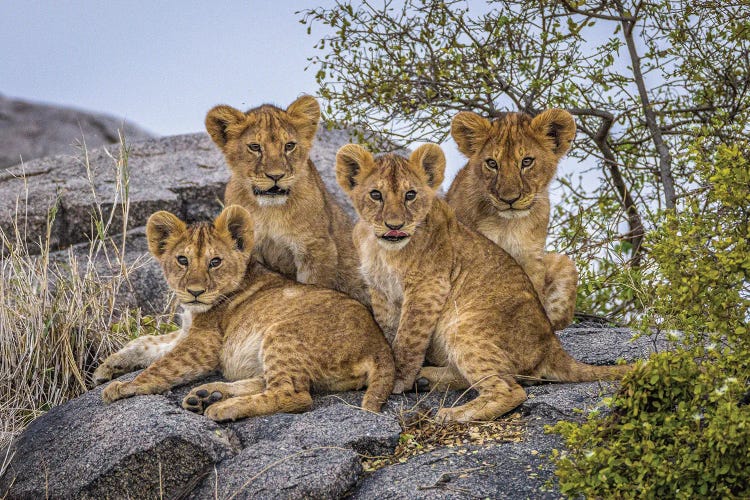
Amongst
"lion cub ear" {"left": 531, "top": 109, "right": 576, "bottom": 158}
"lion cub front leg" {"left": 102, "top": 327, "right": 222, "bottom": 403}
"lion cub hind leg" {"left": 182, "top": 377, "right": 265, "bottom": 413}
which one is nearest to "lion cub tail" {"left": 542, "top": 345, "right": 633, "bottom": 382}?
"lion cub ear" {"left": 531, "top": 109, "right": 576, "bottom": 158}

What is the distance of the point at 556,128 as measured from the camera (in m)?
6.91

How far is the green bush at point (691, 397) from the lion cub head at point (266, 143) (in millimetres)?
3054

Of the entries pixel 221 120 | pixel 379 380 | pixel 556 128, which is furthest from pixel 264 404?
pixel 556 128

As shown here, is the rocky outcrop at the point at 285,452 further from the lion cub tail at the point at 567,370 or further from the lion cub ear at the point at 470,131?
the lion cub ear at the point at 470,131

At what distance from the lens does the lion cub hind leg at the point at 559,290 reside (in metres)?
7.09

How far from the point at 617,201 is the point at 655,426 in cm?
589

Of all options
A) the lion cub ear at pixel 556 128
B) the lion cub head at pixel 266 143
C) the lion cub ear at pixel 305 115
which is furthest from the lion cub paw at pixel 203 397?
the lion cub ear at pixel 556 128

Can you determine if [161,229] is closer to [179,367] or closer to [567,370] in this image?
[179,367]

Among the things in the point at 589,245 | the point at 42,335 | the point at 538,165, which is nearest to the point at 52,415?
the point at 42,335

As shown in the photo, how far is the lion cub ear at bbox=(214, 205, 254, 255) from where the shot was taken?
6.54 meters

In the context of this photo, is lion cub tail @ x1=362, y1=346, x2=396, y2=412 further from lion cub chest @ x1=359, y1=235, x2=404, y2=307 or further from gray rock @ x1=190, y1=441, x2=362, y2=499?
gray rock @ x1=190, y1=441, x2=362, y2=499

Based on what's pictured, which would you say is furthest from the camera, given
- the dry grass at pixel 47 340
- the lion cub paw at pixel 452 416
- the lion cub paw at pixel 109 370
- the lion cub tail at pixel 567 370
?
the dry grass at pixel 47 340

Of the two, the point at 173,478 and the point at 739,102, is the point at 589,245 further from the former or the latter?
the point at 173,478

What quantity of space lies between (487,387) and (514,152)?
6.00 ft
